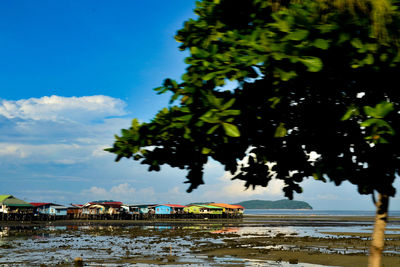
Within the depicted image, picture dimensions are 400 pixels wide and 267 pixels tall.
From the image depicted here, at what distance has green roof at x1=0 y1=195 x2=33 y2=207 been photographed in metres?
85.1

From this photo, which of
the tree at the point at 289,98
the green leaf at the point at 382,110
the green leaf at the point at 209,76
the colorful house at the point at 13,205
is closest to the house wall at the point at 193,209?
the colorful house at the point at 13,205

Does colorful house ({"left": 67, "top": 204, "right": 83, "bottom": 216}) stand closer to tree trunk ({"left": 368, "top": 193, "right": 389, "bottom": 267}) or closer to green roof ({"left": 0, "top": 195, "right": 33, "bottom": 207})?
green roof ({"left": 0, "top": 195, "right": 33, "bottom": 207})

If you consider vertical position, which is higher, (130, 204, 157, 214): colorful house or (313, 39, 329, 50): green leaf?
(313, 39, 329, 50): green leaf

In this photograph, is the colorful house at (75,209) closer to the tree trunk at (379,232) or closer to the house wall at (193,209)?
the house wall at (193,209)

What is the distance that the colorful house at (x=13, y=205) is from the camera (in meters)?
84.4

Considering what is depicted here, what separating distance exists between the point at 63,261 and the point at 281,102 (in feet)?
81.3

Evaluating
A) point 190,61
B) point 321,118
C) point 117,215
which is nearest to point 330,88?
point 321,118

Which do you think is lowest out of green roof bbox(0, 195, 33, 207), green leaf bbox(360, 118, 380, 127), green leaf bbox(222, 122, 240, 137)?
green roof bbox(0, 195, 33, 207)

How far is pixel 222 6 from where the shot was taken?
5.22m

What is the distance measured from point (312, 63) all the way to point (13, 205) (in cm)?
9370

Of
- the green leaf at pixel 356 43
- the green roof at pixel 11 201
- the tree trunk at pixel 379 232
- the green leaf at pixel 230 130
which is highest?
the green leaf at pixel 356 43

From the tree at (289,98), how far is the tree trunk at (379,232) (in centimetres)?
1

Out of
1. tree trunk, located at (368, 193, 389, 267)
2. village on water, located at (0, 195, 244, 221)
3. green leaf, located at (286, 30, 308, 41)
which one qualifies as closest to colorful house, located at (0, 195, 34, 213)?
village on water, located at (0, 195, 244, 221)

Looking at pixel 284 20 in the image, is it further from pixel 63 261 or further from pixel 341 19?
pixel 63 261
